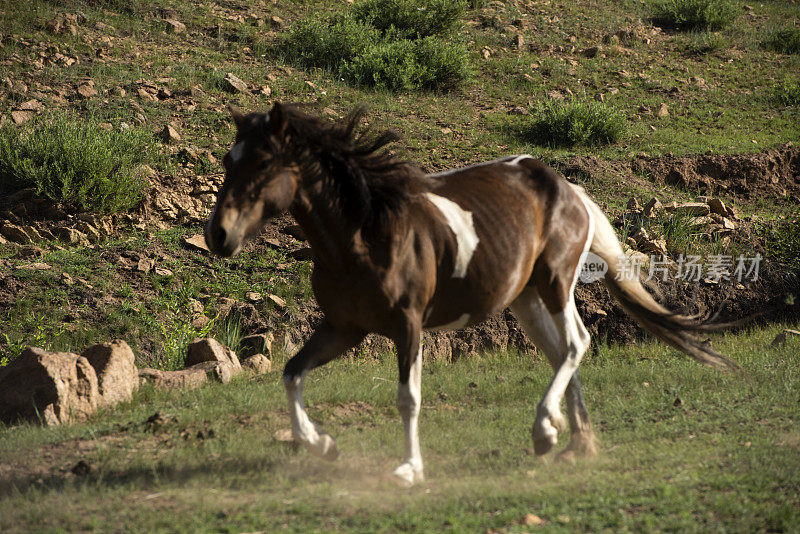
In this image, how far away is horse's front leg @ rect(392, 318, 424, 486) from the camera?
13.1 feet

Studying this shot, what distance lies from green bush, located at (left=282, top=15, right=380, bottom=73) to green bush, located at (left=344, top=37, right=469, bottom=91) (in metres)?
0.31

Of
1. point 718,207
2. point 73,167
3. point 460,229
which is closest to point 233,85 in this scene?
point 73,167

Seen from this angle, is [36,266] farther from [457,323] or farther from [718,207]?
[718,207]

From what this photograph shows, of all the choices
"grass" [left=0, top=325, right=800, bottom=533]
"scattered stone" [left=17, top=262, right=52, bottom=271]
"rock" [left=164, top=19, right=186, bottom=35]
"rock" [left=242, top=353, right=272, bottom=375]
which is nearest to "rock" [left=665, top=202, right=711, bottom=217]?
"grass" [left=0, top=325, right=800, bottom=533]

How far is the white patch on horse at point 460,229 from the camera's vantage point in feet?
14.4

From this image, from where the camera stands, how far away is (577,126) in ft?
34.4

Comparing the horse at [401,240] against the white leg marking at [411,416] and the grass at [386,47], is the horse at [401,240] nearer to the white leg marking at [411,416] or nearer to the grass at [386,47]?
the white leg marking at [411,416]

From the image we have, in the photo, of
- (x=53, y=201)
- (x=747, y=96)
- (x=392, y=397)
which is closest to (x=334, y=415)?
(x=392, y=397)

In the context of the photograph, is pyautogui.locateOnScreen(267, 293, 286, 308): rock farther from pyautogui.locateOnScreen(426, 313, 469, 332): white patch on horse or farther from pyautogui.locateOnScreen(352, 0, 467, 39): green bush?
pyautogui.locateOnScreen(352, 0, 467, 39): green bush

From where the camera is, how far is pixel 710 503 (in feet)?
12.1

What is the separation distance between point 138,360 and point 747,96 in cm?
1159

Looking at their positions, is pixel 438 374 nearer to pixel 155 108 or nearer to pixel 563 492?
pixel 563 492

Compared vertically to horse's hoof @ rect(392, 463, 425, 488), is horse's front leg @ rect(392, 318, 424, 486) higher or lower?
higher

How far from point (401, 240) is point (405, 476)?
128cm
